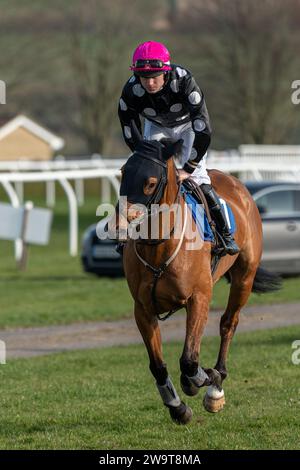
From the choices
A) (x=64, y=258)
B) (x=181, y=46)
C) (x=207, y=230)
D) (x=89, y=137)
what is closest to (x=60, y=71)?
(x=89, y=137)

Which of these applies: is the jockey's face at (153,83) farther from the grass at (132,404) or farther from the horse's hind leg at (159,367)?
the grass at (132,404)

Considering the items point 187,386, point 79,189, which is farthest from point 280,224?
point 79,189

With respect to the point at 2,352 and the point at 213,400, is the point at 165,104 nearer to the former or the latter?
the point at 213,400

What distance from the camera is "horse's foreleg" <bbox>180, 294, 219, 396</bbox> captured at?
7.45m

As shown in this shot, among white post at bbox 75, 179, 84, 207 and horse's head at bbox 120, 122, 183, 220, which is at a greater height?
horse's head at bbox 120, 122, 183, 220

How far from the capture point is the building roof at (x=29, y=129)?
62281 mm

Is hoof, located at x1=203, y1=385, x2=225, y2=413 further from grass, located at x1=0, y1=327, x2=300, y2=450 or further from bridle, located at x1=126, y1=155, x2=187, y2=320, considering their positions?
bridle, located at x1=126, y1=155, x2=187, y2=320

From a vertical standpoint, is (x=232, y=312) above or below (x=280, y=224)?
above

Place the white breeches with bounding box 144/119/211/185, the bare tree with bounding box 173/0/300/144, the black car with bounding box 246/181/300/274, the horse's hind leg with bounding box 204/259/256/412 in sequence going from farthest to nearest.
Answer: the bare tree with bounding box 173/0/300/144, the black car with bounding box 246/181/300/274, the horse's hind leg with bounding box 204/259/256/412, the white breeches with bounding box 144/119/211/185

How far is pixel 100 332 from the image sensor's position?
13812 mm

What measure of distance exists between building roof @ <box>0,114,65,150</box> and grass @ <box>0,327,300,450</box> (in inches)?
2024

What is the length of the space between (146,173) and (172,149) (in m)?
0.43

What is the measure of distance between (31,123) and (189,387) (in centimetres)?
5564

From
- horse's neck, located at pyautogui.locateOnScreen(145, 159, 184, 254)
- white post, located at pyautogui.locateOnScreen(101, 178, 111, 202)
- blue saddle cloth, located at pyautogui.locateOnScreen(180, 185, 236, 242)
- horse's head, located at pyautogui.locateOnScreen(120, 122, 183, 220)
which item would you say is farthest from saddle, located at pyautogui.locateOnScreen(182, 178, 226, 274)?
white post, located at pyautogui.locateOnScreen(101, 178, 111, 202)
